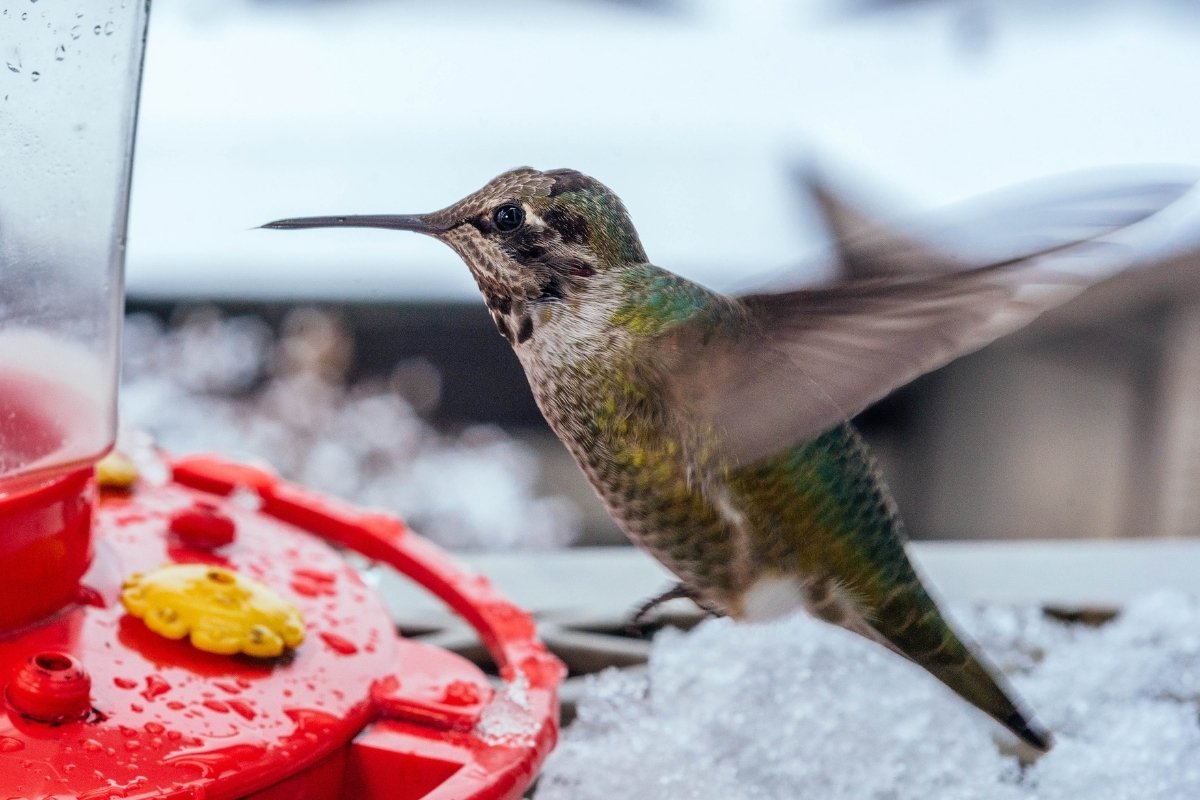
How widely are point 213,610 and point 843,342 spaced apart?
0.53 meters

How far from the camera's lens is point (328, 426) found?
377 cm

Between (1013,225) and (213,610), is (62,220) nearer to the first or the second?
(213,610)

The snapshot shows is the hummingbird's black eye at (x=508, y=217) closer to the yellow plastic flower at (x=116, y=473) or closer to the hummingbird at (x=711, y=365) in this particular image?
the hummingbird at (x=711, y=365)

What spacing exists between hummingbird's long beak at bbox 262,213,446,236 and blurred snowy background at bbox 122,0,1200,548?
88.7 inches

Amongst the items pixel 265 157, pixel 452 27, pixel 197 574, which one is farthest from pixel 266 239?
pixel 197 574

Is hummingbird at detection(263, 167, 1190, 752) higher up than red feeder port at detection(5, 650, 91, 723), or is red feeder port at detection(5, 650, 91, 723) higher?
hummingbird at detection(263, 167, 1190, 752)

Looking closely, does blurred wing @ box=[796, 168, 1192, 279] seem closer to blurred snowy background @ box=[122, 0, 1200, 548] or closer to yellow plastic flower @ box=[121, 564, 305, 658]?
yellow plastic flower @ box=[121, 564, 305, 658]

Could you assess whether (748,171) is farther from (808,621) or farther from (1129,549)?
(808,621)

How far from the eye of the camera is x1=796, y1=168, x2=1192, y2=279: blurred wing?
2.60ft

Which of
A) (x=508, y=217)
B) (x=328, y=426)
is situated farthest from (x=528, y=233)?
(x=328, y=426)

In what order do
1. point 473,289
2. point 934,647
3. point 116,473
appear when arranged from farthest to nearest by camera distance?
point 473,289 → point 116,473 → point 934,647

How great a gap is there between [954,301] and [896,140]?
12.8 feet

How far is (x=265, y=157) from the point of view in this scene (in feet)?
14.0

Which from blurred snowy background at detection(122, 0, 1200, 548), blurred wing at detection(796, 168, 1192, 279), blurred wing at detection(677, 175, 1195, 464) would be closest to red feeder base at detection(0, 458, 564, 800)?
blurred wing at detection(677, 175, 1195, 464)
